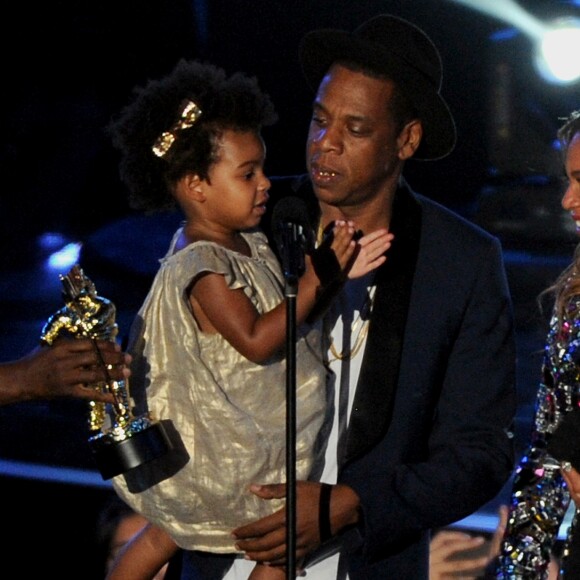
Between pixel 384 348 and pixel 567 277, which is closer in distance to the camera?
pixel 567 277

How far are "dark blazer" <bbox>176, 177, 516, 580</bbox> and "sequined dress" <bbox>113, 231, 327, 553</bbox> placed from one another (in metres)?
0.15

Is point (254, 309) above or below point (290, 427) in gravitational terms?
above

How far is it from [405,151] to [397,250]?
0.85ft

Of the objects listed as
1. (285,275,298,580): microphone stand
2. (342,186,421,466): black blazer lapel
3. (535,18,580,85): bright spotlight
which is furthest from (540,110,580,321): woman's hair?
(535,18,580,85): bright spotlight

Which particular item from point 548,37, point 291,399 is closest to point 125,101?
point 548,37

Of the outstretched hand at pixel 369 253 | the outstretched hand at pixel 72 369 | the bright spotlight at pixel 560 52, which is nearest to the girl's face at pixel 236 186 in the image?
the outstretched hand at pixel 369 253

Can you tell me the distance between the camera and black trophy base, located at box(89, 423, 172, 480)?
286cm

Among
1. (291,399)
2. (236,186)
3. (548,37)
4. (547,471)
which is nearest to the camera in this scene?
(291,399)

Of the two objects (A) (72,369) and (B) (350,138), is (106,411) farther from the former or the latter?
(B) (350,138)

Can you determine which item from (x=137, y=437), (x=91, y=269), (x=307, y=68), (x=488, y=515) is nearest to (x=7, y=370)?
(x=137, y=437)

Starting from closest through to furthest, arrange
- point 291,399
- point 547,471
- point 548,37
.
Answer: point 291,399, point 547,471, point 548,37

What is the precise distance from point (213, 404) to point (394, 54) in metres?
0.84

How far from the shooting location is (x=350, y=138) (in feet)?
10.5

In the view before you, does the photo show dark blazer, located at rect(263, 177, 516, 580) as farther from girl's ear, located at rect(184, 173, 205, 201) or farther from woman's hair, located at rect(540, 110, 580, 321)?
girl's ear, located at rect(184, 173, 205, 201)
